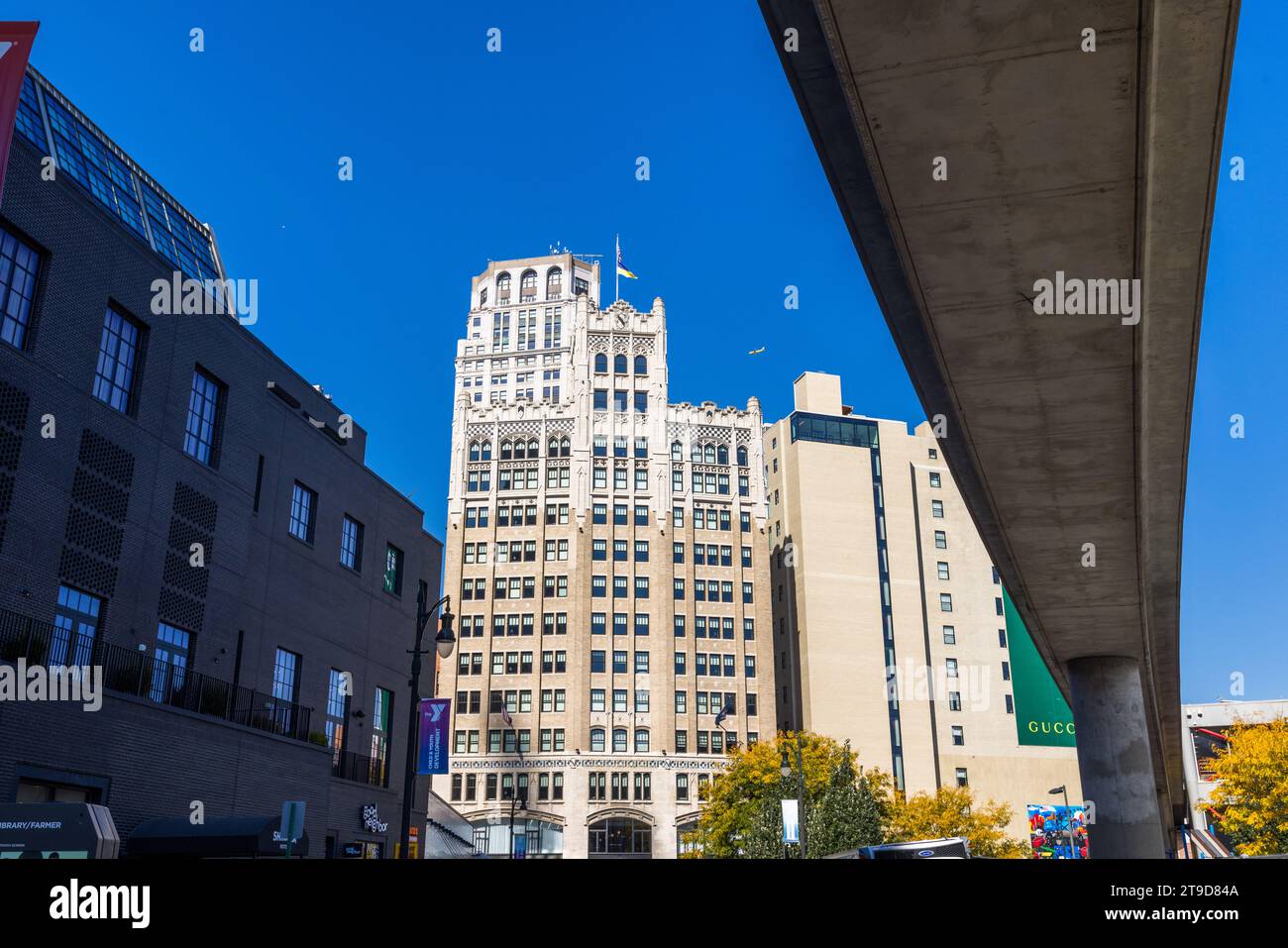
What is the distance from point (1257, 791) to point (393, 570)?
50.8 m

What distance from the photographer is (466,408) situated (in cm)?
11081

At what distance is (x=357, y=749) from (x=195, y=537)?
1282cm

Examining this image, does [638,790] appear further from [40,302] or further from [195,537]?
[40,302]

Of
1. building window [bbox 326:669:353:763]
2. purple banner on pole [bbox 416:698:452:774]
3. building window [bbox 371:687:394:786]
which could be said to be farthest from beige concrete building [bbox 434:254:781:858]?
purple banner on pole [bbox 416:698:452:774]

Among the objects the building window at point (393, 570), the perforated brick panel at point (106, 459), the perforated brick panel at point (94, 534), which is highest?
the building window at point (393, 570)

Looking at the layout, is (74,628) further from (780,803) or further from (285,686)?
(780,803)

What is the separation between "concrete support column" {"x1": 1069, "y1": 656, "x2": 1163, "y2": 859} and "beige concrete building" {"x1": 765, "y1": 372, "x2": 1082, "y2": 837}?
78643 millimetres

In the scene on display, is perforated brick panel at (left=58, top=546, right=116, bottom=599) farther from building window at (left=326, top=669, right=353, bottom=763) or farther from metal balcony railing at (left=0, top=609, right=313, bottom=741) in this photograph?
building window at (left=326, top=669, right=353, bottom=763)

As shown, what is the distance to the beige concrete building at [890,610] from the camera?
110375mm

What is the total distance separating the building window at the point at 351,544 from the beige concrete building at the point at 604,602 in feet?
173

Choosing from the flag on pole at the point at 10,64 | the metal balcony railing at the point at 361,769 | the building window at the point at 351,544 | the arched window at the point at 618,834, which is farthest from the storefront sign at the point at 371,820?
the arched window at the point at 618,834

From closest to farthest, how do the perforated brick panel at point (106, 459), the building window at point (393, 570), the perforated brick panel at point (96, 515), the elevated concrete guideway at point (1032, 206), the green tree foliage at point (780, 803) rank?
the elevated concrete guideway at point (1032, 206)
the perforated brick panel at point (96, 515)
the perforated brick panel at point (106, 459)
the building window at point (393, 570)
the green tree foliage at point (780, 803)

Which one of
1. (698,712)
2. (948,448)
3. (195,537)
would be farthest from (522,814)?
(948,448)

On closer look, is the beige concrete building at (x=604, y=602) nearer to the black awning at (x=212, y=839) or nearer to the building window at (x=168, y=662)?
the building window at (x=168, y=662)
